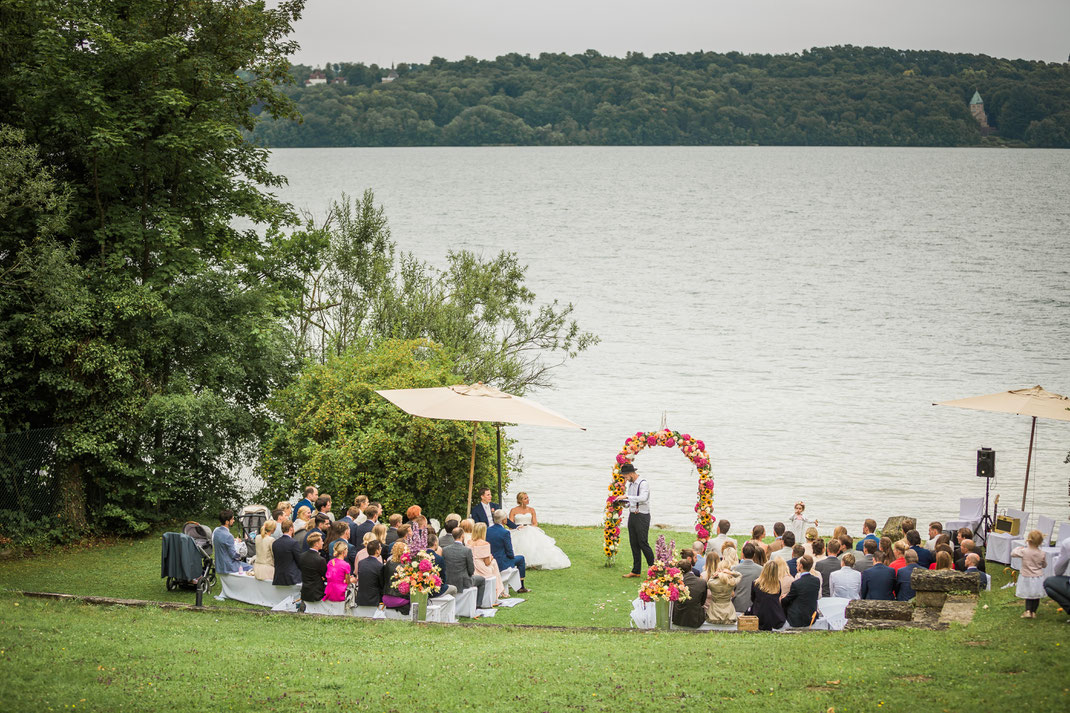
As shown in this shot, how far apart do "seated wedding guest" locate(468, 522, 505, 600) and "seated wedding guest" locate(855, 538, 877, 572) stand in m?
5.27

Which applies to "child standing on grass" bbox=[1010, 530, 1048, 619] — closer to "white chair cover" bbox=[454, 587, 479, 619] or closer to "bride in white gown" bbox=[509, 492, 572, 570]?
"white chair cover" bbox=[454, 587, 479, 619]

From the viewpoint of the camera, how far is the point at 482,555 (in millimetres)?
14781

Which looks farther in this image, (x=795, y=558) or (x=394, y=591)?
(x=795, y=558)

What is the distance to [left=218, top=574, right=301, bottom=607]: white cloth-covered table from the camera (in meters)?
14.6

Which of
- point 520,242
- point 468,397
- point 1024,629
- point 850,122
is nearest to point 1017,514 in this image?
point 1024,629

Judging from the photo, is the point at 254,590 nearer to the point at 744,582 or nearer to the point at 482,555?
the point at 482,555

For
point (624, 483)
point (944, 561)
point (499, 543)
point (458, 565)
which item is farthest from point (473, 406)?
point (944, 561)

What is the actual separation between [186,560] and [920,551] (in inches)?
428

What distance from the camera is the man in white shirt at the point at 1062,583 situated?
11.3 m

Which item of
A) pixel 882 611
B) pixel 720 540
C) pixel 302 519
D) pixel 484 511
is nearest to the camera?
pixel 882 611

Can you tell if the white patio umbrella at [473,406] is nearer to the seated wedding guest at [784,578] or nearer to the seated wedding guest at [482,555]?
the seated wedding guest at [482,555]

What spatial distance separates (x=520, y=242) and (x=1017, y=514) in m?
93.8

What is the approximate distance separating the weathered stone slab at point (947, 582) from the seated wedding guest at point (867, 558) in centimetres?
134

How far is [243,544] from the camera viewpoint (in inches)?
635
